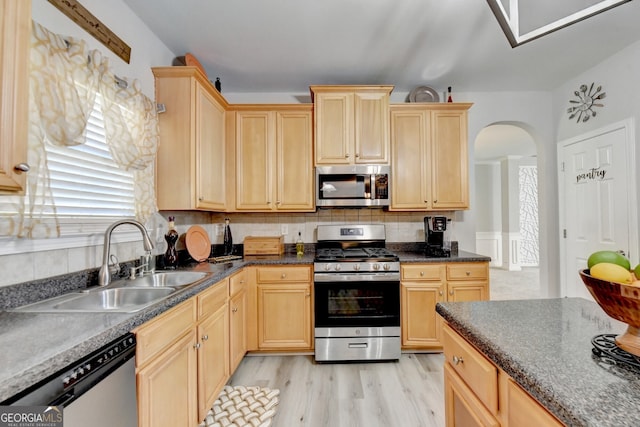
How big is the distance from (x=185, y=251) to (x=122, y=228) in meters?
0.71

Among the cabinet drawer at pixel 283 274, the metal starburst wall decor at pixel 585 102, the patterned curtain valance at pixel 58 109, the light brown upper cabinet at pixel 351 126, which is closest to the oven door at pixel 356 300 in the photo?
the cabinet drawer at pixel 283 274

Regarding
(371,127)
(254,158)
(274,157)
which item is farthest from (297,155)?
(371,127)

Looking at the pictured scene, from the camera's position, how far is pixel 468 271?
2.61 metres

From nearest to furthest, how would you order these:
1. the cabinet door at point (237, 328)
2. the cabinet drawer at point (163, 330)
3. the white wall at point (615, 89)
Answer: the cabinet drawer at point (163, 330), the cabinet door at point (237, 328), the white wall at point (615, 89)

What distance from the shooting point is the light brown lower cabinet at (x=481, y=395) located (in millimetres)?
673

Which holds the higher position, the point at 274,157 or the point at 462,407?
the point at 274,157

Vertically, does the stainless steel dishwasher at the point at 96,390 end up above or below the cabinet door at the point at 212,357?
above

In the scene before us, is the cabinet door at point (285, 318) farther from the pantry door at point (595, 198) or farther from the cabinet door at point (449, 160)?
the pantry door at point (595, 198)

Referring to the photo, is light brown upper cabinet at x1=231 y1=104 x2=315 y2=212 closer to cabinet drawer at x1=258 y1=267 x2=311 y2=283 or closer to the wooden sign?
cabinet drawer at x1=258 y1=267 x2=311 y2=283

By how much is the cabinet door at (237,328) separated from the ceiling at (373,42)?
206 centimetres

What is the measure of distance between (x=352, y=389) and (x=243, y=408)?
31.1 inches

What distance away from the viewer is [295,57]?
98.8 inches

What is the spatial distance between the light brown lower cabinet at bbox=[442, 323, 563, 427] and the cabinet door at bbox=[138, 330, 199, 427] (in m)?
1.21

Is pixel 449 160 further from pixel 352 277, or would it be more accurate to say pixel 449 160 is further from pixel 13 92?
pixel 13 92
